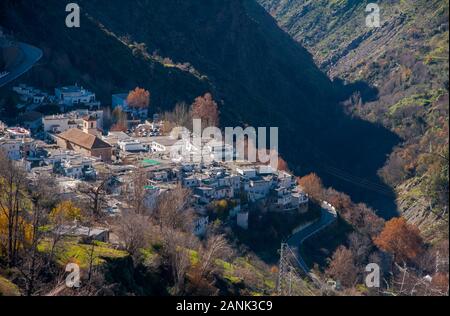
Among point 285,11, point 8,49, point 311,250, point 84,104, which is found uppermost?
point 285,11

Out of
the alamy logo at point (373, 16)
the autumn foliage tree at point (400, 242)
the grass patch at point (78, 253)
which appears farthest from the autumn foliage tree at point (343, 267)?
the alamy logo at point (373, 16)

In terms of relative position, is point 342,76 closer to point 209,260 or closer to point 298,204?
→ point 298,204

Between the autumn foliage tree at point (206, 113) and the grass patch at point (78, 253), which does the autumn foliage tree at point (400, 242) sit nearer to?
the grass patch at point (78, 253)

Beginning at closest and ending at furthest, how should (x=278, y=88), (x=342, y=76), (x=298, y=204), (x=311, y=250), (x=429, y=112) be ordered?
(x=311, y=250), (x=298, y=204), (x=429, y=112), (x=278, y=88), (x=342, y=76)

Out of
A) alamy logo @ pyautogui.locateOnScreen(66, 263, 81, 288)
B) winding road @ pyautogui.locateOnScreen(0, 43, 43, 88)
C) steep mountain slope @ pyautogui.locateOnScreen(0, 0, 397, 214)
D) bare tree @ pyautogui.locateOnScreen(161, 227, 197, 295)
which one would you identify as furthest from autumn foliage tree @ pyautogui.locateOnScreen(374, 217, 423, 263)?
winding road @ pyautogui.locateOnScreen(0, 43, 43, 88)
